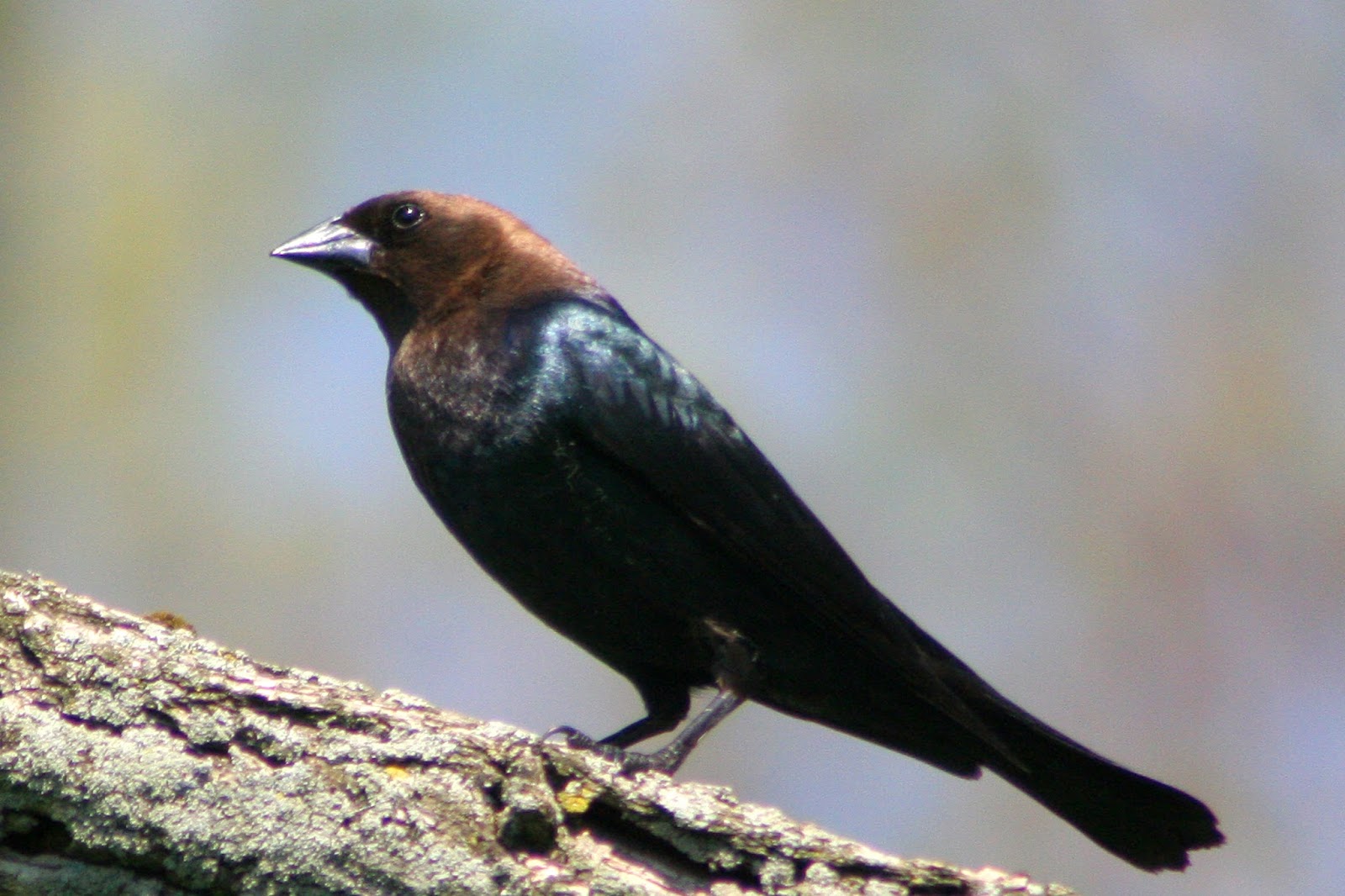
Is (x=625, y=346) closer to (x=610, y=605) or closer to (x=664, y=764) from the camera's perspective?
(x=610, y=605)

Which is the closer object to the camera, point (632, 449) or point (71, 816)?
point (71, 816)

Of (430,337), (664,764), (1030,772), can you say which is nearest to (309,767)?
(664,764)

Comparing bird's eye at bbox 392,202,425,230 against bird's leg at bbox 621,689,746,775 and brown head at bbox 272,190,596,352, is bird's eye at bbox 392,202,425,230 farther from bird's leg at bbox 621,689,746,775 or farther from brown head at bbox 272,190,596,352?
bird's leg at bbox 621,689,746,775

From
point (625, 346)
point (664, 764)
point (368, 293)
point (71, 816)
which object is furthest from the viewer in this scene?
point (368, 293)

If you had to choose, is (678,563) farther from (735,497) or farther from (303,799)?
(303,799)

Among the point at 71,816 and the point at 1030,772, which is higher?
the point at 1030,772

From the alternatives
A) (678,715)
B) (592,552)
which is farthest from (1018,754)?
(592,552)
